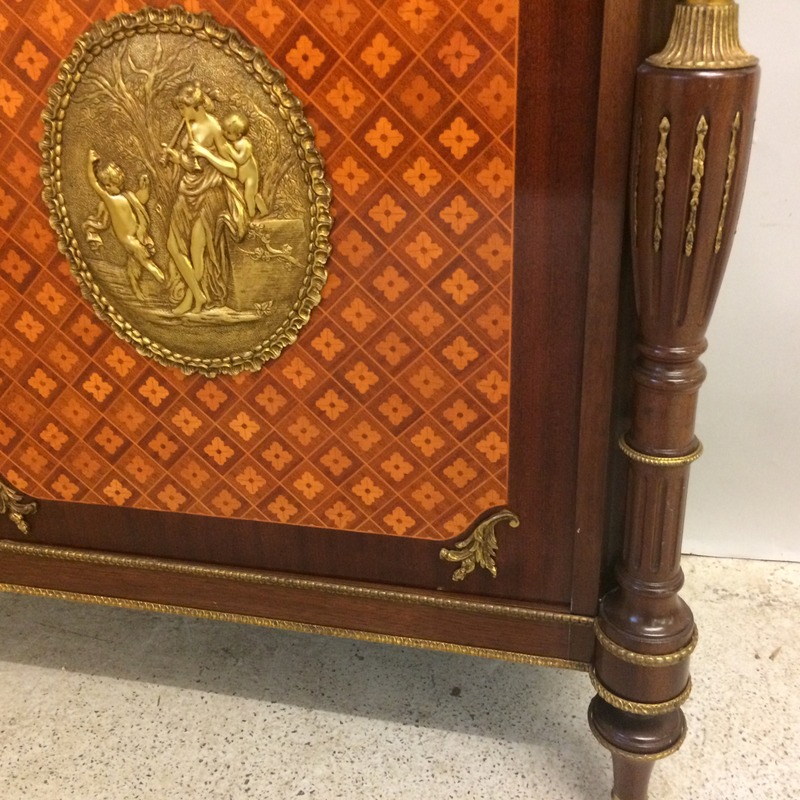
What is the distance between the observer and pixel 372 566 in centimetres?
94

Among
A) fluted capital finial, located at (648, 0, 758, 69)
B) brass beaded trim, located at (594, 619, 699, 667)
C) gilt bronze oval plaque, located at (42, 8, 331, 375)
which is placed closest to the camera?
fluted capital finial, located at (648, 0, 758, 69)

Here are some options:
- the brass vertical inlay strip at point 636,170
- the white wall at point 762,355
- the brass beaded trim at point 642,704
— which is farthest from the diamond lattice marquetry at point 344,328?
the white wall at point 762,355

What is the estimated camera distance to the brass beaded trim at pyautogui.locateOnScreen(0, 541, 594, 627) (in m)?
0.91

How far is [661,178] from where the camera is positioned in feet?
2.19

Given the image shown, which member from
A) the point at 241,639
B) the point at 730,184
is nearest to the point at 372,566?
the point at 241,639

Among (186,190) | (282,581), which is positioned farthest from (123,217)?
(282,581)

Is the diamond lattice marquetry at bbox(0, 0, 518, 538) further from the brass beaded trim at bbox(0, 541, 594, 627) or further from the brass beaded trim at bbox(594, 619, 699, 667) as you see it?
the brass beaded trim at bbox(594, 619, 699, 667)

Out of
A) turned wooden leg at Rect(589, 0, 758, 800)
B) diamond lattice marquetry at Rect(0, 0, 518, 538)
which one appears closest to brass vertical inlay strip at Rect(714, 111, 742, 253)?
turned wooden leg at Rect(589, 0, 758, 800)

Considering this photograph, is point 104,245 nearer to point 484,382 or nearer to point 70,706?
point 484,382

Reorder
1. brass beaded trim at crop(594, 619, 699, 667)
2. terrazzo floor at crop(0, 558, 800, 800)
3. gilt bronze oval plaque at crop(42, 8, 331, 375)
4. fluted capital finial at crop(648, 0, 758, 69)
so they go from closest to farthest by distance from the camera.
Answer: fluted capital finial at crop(648, 0, 758, 69)
gilt bronze oval plaque at crop(42, 8, 331, 375)
brass beaded trim at crop(594, 619, 699, 667)
terrazzo floor at crop(0, 558, 800, 800)

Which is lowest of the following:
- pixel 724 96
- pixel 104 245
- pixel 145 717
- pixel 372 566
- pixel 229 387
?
pixel 145 717

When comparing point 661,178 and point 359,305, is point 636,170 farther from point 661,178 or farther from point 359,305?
point 359,305

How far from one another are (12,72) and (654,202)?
0.59 m

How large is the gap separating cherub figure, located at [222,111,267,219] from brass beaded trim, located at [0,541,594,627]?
1.39 feet
